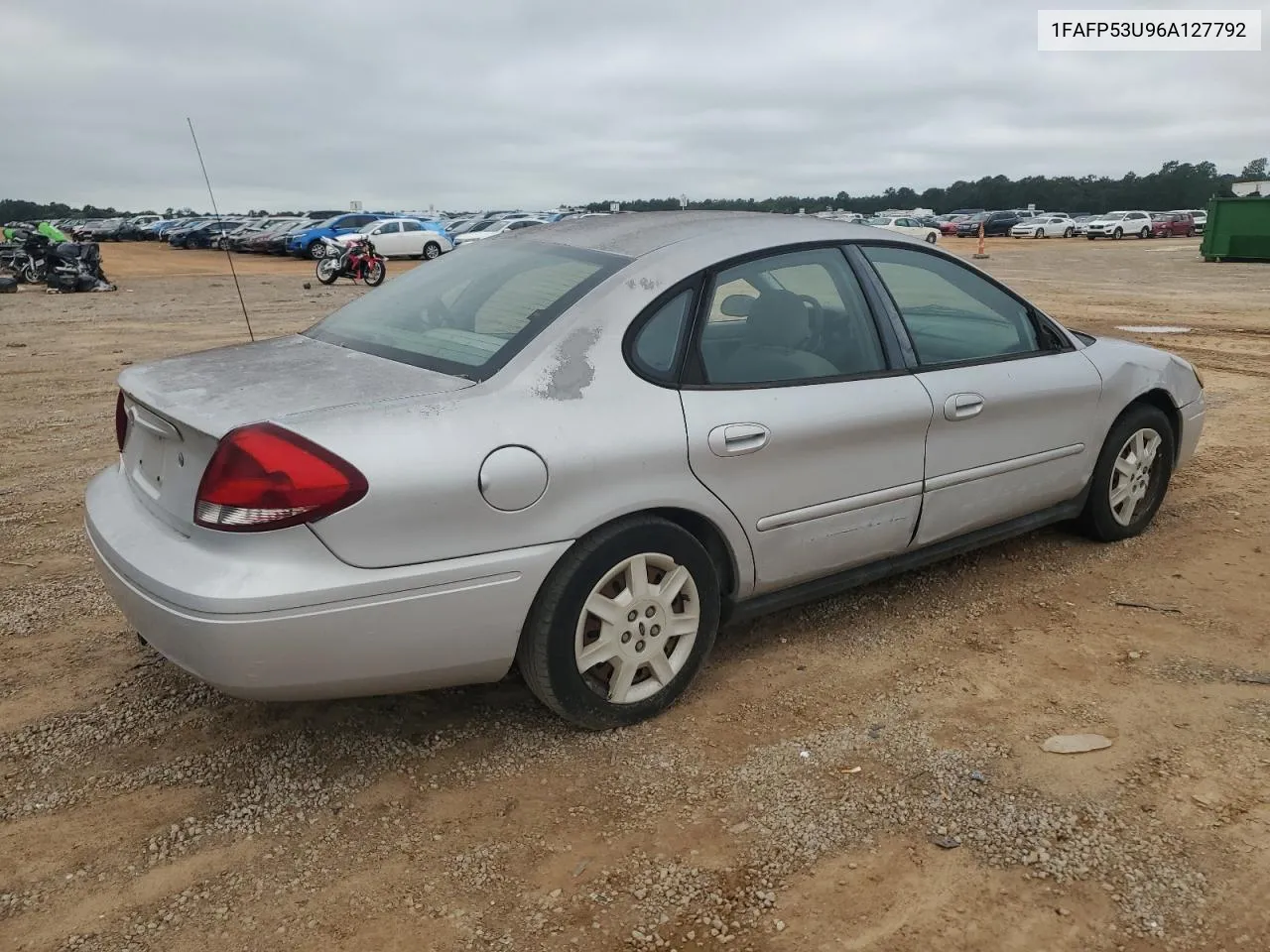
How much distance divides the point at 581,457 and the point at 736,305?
888 millimetres

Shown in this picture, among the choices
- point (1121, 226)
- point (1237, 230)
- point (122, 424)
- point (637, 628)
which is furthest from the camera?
point (1121, 226)

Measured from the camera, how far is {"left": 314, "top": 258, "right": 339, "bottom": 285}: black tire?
2266cm

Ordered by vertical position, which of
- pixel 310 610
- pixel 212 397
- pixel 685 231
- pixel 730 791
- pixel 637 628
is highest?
pixel 685 231

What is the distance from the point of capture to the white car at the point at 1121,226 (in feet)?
161

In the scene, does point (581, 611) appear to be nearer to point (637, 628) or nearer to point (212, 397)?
point (637, 628)

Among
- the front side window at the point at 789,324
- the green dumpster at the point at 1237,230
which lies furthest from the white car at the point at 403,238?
the front side window at the point at 789,324

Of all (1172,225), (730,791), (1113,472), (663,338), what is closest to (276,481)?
(663,338)

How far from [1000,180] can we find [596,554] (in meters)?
114

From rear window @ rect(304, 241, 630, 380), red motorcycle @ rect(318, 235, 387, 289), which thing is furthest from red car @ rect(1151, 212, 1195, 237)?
rear window @ rect(304, 241, 630, 380)

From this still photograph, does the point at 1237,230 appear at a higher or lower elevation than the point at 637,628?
higher

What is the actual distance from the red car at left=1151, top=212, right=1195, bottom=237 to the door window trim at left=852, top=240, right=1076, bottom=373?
52652 mm

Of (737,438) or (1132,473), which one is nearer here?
(737,438)

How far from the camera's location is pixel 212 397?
110 inches

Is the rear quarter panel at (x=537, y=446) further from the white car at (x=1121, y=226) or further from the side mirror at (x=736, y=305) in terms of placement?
the white car at (x=1121, y=226)
